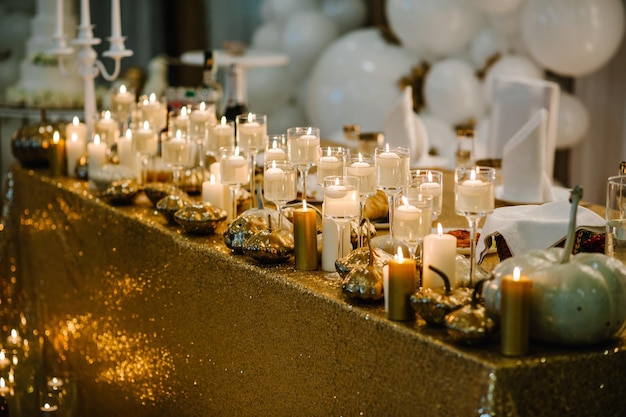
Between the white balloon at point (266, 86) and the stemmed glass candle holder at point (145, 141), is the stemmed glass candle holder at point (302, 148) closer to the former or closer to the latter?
the stemmed glass candle holder at point (145, 141)

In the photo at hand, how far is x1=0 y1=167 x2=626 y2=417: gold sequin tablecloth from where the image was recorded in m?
1.63

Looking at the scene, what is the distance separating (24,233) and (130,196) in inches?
39.3

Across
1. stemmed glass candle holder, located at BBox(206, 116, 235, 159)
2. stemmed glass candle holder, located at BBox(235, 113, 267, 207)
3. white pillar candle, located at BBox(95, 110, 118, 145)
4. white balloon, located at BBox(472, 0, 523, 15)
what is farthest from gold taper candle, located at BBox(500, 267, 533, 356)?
white balloon, located at BBox(472, 0, 523, 15)

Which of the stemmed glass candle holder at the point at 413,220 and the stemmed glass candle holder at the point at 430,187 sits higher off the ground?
the stemmed glass candle holder at the point at 430,187

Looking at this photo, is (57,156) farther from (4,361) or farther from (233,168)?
(233,168)

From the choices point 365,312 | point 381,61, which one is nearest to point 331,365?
point 365,312

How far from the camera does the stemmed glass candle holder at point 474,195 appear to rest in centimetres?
185

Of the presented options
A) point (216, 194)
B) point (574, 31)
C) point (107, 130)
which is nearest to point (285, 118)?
point (574, 31)

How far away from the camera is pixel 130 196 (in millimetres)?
2875

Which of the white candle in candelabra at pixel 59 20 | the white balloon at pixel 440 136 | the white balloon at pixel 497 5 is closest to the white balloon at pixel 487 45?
the white balloon at pixel 497 5

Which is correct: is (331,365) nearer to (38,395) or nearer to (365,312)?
(365,312)

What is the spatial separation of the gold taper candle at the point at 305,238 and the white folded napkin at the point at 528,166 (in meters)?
1.11

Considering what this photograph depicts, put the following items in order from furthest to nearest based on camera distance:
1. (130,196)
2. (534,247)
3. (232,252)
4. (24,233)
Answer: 1. (24,233)
2. (130,196)
3. (232,252)
4. (534,247)

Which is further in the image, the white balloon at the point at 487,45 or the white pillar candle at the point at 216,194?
the white balloon at the point at 487,45
